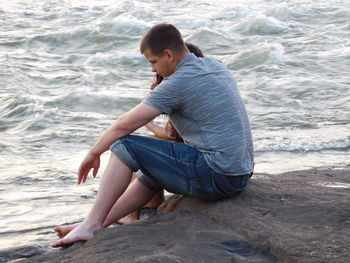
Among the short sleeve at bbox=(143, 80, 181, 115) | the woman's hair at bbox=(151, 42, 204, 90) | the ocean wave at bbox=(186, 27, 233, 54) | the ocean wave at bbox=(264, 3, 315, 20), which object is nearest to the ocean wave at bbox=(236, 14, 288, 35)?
the ocean wave at bbox=(264, 3, 315, 20)

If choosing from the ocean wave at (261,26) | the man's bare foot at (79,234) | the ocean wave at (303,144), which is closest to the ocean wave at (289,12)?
the ocean wave at (261,26)

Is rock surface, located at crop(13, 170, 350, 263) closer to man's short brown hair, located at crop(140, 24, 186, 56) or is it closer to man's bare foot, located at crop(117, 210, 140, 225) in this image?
man's bare foot, located at crop(117, 210, 140, 225)

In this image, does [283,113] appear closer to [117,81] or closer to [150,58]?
[117,81]

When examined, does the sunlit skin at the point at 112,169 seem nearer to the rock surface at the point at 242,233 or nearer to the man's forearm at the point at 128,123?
the man's forearm at the point at 128,123

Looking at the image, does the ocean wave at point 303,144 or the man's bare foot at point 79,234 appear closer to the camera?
the man's bare foot at point 79,234

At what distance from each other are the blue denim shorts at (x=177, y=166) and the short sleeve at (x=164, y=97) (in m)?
0.25

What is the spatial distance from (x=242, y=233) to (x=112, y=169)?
34.4 inches

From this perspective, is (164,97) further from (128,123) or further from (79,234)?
(79,234)

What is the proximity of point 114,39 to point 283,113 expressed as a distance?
704 cm

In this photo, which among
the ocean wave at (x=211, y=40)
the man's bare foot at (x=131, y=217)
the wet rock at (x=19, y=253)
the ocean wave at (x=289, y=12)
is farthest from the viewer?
the ocean wave at (x=289, y=12)

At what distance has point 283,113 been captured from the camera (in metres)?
9.95

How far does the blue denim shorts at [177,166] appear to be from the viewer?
175 inches

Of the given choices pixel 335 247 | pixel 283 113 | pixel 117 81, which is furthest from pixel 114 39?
pixel 335 247

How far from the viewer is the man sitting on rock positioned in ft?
14.4
